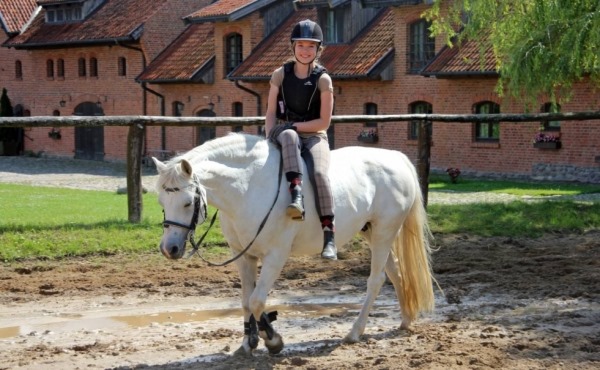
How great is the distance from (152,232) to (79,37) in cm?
3334

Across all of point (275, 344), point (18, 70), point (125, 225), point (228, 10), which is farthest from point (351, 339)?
point (18, 70)

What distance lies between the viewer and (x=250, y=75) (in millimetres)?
36750

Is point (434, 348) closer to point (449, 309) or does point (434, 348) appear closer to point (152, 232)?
point (449, 309)

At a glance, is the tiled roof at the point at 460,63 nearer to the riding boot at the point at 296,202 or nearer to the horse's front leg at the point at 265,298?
the riding boot at the point at 296,202

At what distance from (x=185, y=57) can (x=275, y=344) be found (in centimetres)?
3464

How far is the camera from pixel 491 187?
Answer: 26.5 metres

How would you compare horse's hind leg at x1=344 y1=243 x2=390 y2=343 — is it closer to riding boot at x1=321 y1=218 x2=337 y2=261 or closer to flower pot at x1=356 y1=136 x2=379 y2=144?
riding boot at x1=321 y1=218 x2=337 y2=261

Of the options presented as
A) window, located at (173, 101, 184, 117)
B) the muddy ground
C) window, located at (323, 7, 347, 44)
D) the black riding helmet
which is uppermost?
window, located at (323, 7, 347, 44)

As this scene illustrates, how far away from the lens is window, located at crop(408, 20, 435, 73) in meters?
32.2

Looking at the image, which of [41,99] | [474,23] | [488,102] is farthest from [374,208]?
[41,99]

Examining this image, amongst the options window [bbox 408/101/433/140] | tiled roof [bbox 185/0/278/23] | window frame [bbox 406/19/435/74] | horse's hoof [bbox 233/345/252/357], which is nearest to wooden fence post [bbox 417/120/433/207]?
horse's hoof [bbox 233/345/252/357]

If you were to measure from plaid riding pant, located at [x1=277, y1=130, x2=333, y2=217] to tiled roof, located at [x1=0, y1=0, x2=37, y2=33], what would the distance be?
4362 cm

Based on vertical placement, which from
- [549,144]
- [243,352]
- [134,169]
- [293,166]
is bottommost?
[243,352]

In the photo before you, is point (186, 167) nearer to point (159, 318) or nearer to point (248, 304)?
point (248, 304)
